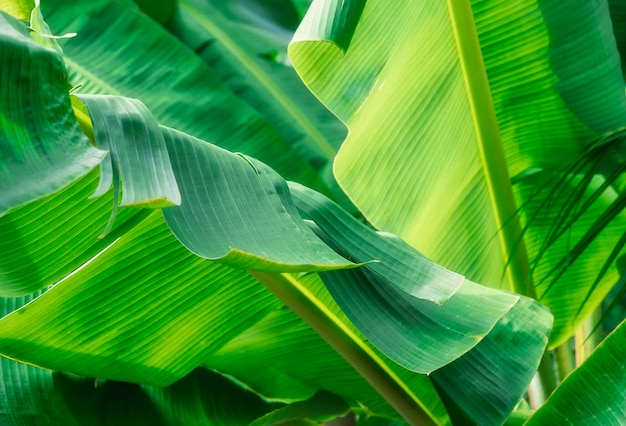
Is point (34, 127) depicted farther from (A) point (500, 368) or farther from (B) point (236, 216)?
(A) point (500, 368)

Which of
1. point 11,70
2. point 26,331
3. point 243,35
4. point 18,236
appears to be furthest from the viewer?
point 243,35

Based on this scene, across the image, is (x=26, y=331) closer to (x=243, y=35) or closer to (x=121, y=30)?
(x=121, y=30)


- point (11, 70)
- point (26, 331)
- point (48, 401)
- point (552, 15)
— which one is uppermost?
point (552, 15)

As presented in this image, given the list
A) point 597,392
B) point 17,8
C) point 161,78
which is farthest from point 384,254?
point 161,78

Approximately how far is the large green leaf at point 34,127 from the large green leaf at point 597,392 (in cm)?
49

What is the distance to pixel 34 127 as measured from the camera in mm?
357

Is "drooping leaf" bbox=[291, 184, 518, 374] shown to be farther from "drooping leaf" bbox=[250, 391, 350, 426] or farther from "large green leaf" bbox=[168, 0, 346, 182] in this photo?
"large green leaf" bbox=[168, 0, 346, 182]

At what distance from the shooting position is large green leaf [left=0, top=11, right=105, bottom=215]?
1.08 feet

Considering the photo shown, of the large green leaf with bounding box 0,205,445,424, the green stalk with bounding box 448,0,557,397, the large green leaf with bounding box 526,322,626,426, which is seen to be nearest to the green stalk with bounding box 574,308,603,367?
the green stalk with bounding box 448,0,557,397

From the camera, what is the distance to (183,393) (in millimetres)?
865

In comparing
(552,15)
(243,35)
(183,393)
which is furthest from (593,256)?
(243,35)

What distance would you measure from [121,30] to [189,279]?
1.86 ft

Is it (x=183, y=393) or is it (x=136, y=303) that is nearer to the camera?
(x=136, y=303)

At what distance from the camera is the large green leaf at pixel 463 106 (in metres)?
0.84
